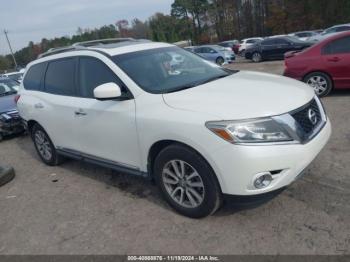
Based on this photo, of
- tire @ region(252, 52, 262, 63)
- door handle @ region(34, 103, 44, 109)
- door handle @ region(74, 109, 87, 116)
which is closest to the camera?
door handle @ region(74, 109, 87, 116)

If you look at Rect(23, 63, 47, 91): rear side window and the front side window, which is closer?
Rect(23, 63, 47, 91): rear side window

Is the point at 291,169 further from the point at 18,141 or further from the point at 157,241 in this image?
the point at 18,141

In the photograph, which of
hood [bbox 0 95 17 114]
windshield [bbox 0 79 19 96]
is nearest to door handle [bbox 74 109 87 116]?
hood [bbox 0 95 17 114]

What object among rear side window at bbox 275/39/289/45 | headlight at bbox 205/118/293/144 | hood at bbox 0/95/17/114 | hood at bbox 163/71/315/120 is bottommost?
rear side window at bbox 275/39/289/45

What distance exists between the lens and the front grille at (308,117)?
3.21 m

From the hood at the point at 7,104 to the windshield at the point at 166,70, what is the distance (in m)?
5.51

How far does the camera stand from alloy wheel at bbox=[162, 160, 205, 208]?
339 cm

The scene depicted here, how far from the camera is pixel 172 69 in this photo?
421 centimetres

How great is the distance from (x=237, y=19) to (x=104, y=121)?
209 feet

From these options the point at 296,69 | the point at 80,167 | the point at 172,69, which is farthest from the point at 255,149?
the point at 296,69

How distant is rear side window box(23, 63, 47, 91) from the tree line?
45.6 meters

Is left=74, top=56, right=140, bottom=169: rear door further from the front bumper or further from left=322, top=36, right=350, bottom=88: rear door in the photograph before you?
left=322, top=36, right=350, bottom=88: rear door

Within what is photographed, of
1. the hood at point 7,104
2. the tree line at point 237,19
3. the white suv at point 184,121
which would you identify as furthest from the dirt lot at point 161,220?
the tree line at point 237,19

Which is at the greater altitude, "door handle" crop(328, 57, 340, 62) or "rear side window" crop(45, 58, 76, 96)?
"rear side window" crop(45, 58, 76, 96)
